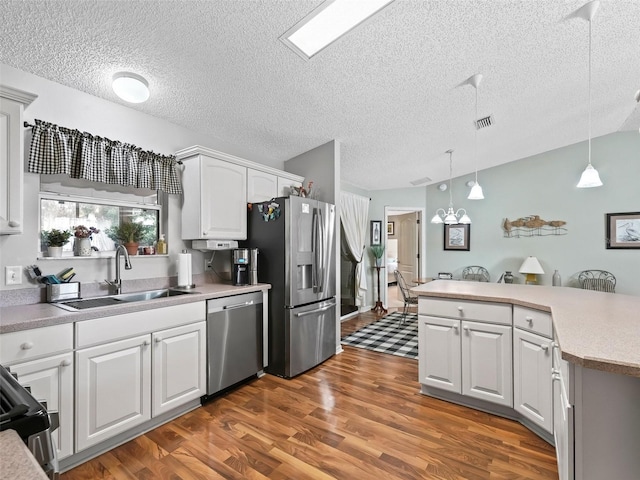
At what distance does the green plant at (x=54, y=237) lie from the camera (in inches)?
83.2

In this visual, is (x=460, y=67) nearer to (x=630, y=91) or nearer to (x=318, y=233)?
(x=318, y=233)

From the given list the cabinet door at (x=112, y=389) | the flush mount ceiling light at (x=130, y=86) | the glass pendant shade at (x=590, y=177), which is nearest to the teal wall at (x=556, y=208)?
the glass pendant shade at (x=590, y=177)

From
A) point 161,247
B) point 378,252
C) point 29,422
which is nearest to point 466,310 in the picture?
point 29,422

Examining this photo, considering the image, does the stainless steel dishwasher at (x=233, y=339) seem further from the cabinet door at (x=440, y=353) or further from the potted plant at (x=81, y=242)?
the cabinet door at (x=440, y=353)

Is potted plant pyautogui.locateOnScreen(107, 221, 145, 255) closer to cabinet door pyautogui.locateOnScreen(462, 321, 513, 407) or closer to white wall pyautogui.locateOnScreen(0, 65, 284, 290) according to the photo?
white wall pyautogui.locateOnScreen(0, 65, 284, 290)

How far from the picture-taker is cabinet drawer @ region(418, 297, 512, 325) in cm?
224

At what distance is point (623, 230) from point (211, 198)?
5.78m

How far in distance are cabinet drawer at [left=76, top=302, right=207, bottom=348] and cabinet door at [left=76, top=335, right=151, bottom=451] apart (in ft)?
0.16

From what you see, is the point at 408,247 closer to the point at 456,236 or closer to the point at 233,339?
the point at 456,236

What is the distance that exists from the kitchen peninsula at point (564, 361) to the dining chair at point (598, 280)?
2.95 m

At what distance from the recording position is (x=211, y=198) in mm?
2814

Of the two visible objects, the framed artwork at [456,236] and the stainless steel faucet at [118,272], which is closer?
the stainless steel faucet at [118,272]

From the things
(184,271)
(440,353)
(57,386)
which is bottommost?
(440,353)

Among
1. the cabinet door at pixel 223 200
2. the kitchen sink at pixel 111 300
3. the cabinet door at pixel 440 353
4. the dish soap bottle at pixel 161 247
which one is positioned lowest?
the cabinet door at pixel 440 353
